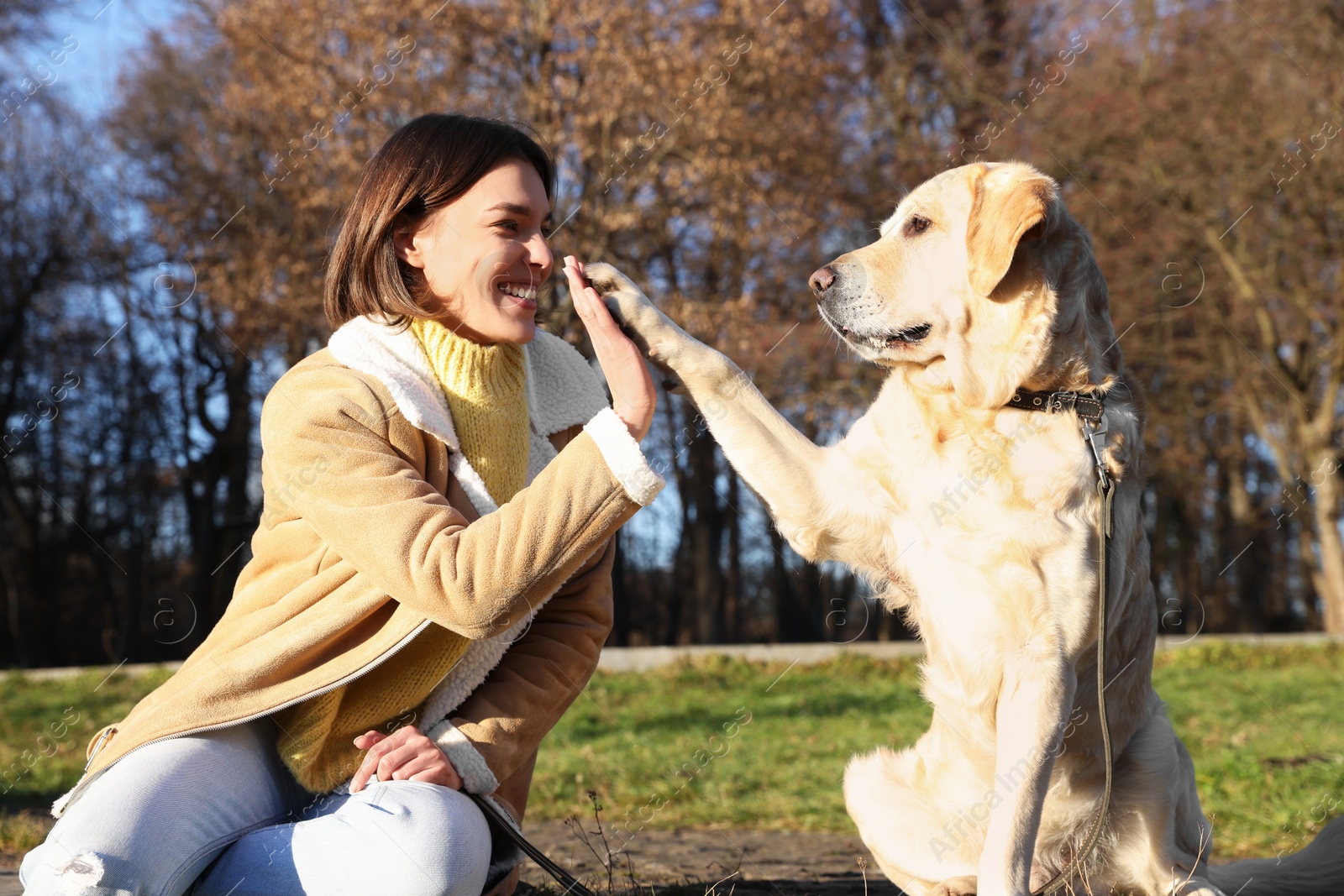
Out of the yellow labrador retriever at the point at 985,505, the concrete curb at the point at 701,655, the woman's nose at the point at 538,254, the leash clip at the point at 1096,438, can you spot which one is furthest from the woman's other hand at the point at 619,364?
the concrete curb at the point at 701,655

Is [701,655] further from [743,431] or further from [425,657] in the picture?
[425,657]

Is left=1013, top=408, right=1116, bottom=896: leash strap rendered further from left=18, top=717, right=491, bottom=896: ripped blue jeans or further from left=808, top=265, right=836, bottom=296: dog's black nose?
left=18, top=717, right=491, bottom=896: ripped blue jeans

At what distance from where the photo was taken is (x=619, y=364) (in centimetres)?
230

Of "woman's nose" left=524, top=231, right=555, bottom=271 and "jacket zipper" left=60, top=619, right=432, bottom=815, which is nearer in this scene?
"jacket zipper" left=60, top=619, right=432, bottom=815

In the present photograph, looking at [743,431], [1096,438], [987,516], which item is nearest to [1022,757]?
[987,516]

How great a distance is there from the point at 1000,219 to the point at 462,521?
1.46m

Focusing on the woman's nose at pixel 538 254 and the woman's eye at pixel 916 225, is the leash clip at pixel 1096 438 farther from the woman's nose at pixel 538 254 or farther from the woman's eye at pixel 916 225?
the woman's nose at pixel 538 254

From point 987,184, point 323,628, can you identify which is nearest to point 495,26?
point 987,184

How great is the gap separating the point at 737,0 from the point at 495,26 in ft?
8.43

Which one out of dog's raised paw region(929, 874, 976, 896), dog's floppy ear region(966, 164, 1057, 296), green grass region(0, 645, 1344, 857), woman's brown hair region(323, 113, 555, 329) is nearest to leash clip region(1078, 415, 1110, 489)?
dog's floppy ear region(966, 164, 1057, 296)

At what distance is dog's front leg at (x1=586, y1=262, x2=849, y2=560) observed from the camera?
272cm

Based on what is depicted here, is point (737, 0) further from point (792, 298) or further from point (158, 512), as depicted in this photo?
point (158, 512)

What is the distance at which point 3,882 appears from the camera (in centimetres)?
318

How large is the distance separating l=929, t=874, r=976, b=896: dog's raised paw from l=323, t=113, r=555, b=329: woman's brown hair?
5.97ft
